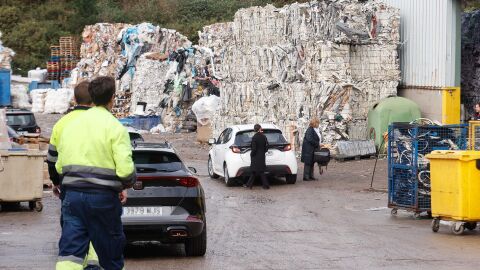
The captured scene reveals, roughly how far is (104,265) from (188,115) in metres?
40.4

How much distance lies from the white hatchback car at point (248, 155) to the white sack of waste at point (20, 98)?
1474 inches

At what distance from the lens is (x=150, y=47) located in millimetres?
53594

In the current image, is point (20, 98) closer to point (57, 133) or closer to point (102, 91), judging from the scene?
point (57, 133)

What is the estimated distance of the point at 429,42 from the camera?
3256cm

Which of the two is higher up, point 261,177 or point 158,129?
point 158,129

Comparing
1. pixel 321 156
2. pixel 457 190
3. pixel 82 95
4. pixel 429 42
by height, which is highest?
pixel 429 42

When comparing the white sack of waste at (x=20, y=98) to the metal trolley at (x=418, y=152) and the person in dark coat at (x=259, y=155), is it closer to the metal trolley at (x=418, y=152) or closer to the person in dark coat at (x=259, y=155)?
the person in dark coat at (x=259, y=155)

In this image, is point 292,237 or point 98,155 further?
point 292,237

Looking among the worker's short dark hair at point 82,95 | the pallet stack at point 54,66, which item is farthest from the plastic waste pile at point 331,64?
the pallet stack at point 54,66

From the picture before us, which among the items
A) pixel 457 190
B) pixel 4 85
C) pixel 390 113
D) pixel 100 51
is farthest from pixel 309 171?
pixel 100 51

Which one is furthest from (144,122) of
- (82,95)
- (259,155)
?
(82,95)

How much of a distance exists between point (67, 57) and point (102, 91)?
5978 cm

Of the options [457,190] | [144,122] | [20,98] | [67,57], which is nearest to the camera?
[457,190]

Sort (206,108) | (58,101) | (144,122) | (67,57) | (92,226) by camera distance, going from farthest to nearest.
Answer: (67,57)
(58,101)
(144,122)
(206,108)
(92,226)
